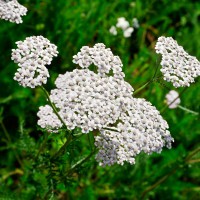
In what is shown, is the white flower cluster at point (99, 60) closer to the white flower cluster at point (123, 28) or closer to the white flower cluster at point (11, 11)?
the white flower cluster at point (11, 11)

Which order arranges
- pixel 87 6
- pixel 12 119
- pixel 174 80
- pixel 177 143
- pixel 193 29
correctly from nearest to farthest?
1. pixel 174 80
2. pixel 12 119
3. pixel 177 143
4. pixel 87 6
5. pixel 193 29

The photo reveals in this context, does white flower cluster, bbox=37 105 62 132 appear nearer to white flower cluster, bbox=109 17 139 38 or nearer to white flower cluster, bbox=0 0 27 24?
white flower cluster, bbox=0 0 27 24

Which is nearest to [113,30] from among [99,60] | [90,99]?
[99,60]

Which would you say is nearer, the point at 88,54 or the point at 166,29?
the point at 88,54

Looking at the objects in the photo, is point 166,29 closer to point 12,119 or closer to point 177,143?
point 177,143

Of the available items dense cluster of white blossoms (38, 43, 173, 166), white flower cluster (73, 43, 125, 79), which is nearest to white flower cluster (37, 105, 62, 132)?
dense cluster of white blossoms (38, 43, 173, 166)

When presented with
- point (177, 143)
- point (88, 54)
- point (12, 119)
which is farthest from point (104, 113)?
point (177, 143)

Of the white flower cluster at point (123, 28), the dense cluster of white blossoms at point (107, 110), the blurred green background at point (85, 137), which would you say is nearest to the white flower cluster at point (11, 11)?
the dense cluster of white blossoms at point (107, 110)
